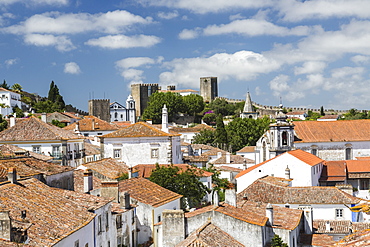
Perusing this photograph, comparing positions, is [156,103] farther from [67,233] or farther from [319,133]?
[67,233]

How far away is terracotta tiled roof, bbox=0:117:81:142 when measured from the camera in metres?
43.6

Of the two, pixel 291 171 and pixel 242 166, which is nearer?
pixel 291 171

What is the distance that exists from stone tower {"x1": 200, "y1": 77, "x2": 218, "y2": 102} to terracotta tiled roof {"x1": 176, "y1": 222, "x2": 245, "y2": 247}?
144529 mm

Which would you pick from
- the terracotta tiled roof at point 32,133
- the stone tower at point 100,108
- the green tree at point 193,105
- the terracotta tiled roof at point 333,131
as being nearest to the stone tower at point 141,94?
the stone tower at point 100,108

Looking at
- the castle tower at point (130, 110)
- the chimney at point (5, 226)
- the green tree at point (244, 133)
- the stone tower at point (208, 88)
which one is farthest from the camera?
the stone tower at point (208, 88)

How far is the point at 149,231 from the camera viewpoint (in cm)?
2700

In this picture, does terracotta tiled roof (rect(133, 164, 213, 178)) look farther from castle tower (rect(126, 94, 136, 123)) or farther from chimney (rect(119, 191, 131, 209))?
castle tower (rect(126, 94, 136, 123))

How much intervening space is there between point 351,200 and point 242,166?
2575cm

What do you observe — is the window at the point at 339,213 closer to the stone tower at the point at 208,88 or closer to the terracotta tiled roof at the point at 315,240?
the terracotta tiled roof at the point at 315,240

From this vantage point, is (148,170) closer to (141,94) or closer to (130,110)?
(130,110)

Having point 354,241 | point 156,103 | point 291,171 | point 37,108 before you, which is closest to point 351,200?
point 291,171

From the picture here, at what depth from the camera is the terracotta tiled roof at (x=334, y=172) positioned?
54197mm

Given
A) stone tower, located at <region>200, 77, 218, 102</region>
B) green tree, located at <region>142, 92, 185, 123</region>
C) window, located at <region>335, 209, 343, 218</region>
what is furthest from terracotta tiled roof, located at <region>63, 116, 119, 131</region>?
stone tower, located at <region>200, 77, 218, 102</region>

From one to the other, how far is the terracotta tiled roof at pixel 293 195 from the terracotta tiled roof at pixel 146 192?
9189 millimetres
